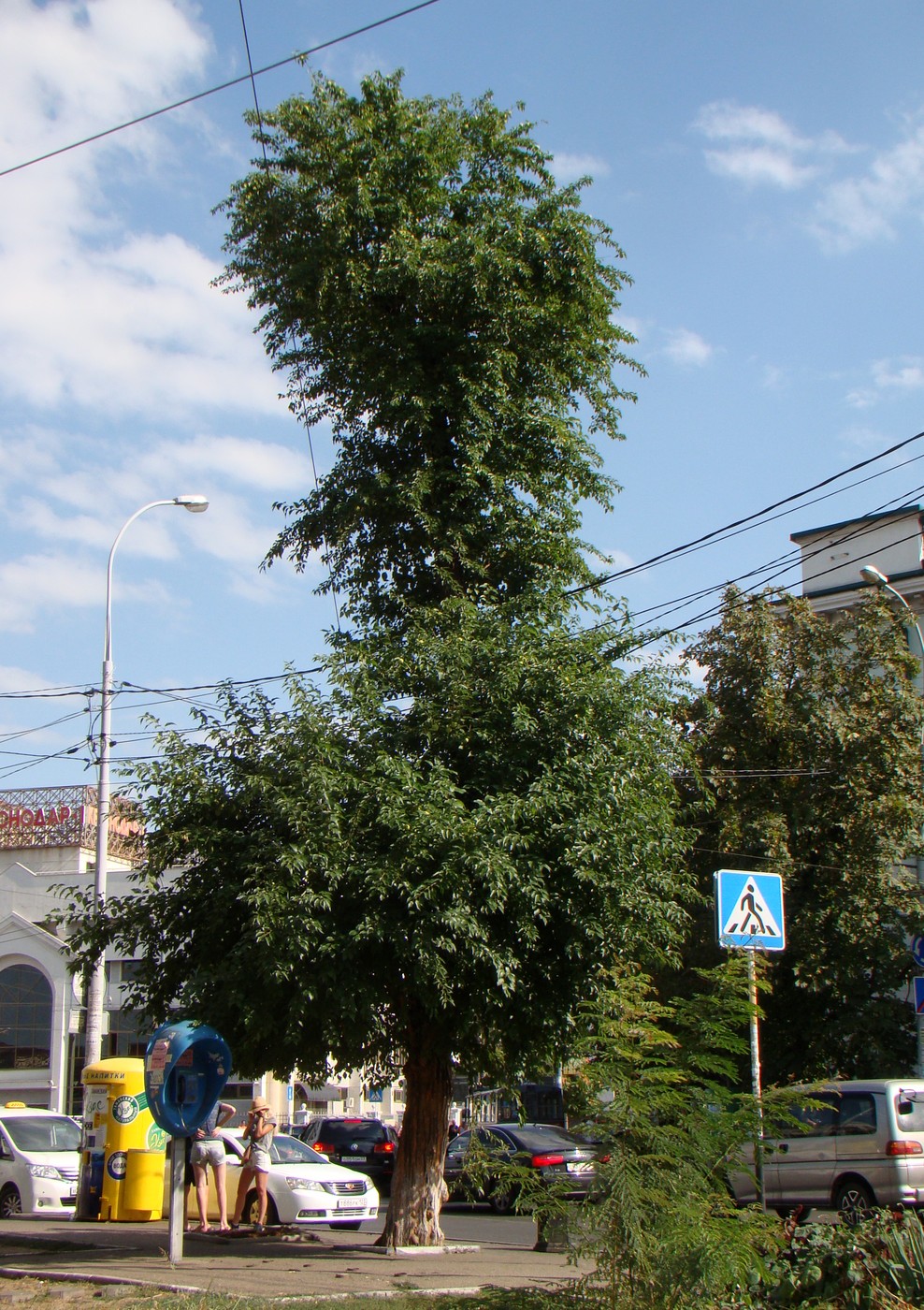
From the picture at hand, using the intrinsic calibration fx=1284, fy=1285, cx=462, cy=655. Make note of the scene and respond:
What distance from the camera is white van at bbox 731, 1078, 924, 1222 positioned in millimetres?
16078

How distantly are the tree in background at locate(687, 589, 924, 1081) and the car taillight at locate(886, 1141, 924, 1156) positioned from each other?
6637 mm

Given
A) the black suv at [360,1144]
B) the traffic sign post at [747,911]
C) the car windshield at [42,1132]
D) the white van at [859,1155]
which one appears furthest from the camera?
the black suv at [360,1144]

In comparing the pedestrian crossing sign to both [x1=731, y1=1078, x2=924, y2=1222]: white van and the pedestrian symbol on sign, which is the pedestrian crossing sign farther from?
[x1=731, y1=1078, x2=924, y2=1222]: white van

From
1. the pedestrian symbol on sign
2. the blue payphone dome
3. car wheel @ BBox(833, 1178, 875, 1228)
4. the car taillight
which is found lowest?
car wheel @ BBox(833, 1178, 875, 1228)

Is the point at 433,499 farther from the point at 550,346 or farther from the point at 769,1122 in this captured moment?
the point at 769,1122

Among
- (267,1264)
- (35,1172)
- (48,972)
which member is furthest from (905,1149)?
(48,972)

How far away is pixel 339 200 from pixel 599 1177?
13428mm

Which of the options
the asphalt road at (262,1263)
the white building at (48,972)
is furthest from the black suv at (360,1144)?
the white building at (48,972)

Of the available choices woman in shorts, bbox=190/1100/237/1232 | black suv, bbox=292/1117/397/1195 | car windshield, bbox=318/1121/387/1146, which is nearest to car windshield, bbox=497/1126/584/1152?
black suv, bbox=292/1117/397/1195

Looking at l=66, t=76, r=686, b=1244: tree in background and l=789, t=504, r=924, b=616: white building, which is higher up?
l=789, t=504, r=924, b=616: white building

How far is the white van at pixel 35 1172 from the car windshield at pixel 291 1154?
153 inches

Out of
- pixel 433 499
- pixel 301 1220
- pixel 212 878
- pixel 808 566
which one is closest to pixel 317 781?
pixel 212 878

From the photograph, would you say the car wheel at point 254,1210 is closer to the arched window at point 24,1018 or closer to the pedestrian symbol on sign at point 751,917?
the pedestrian symbol on sign at point 751,917

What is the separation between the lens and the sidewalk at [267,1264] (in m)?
10.4
